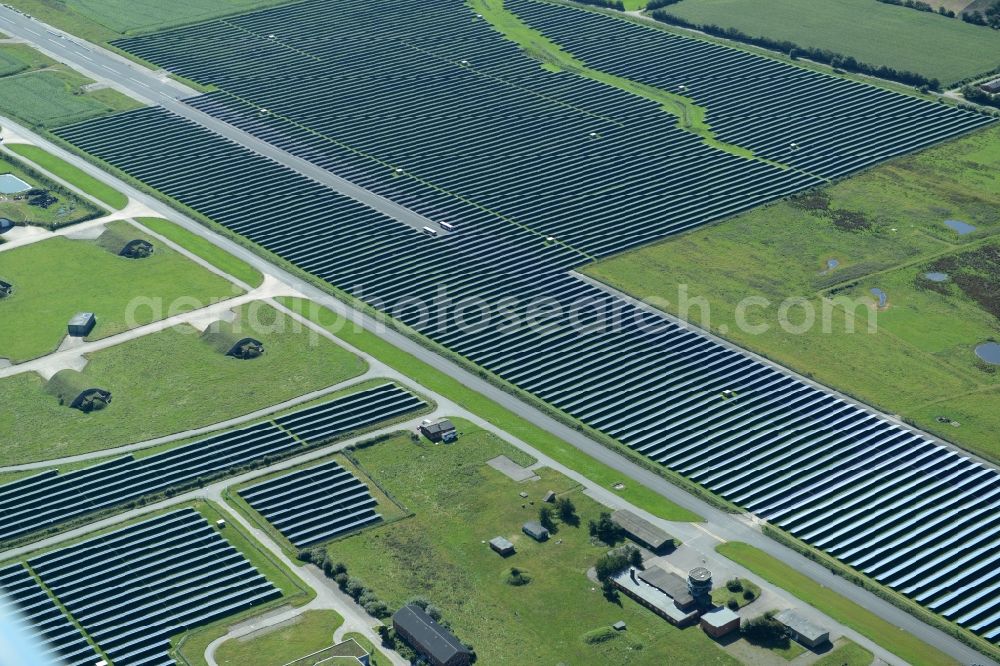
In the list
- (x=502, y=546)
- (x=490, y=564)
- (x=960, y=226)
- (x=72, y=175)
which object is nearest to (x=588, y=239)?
(x=960, y=226)

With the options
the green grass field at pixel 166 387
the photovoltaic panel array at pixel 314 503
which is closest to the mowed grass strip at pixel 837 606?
the photovoltaic panel array at pixel 314 503

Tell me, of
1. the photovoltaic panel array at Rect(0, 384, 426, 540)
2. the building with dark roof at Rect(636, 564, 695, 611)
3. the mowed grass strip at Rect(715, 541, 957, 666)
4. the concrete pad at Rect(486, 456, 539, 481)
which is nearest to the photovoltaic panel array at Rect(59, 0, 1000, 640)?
the mowed grass strip at Rect(715, 541, 957, 666)

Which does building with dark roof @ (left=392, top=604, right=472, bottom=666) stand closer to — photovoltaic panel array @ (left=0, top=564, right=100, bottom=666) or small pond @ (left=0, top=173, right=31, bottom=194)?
photovoltaic panel array @ (left=0, top=564, right=100, bottom=666)

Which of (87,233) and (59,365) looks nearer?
(59,365)

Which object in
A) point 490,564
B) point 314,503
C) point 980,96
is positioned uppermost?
point 980,96

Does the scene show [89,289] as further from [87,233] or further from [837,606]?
[837,606]

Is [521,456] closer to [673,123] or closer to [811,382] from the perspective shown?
[811,382]
